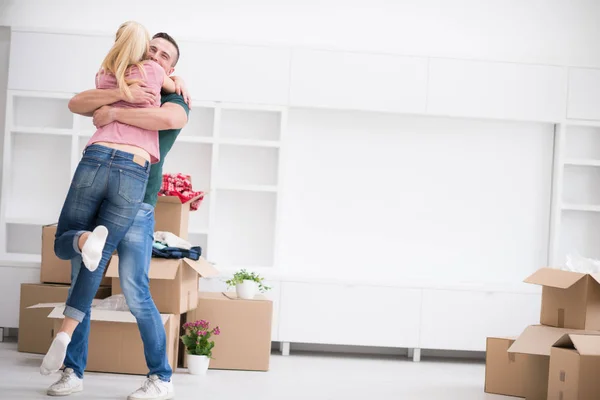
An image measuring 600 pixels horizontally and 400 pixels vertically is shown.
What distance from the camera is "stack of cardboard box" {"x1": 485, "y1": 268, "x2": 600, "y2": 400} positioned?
3.22 m

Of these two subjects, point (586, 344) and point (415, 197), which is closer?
point (586, 344)

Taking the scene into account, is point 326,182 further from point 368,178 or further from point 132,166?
point 132,166

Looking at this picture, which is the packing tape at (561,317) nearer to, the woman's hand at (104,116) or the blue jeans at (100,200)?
the blue jeans at (100,200)

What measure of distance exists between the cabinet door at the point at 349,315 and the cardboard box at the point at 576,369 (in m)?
1.40

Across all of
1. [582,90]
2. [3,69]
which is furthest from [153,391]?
[582,90]

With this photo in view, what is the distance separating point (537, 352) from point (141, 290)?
1.73 m

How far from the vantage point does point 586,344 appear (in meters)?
3.27

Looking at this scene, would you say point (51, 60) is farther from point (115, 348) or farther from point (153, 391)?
point (153, 391)

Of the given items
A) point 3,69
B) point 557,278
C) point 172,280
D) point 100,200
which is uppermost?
point 3,69

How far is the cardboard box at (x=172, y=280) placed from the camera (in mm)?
3709

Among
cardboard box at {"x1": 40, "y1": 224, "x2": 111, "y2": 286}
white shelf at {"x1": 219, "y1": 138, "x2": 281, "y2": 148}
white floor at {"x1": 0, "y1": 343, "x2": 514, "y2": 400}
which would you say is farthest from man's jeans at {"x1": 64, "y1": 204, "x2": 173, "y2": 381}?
white shelf at {"x1": 219, "y1": 138, "x2": 281, "y2": 148}

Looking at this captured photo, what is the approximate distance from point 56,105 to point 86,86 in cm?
33

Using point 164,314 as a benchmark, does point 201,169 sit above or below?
above

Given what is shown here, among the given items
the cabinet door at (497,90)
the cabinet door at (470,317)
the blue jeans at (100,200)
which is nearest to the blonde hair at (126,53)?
the blue jeans at (100,200)
